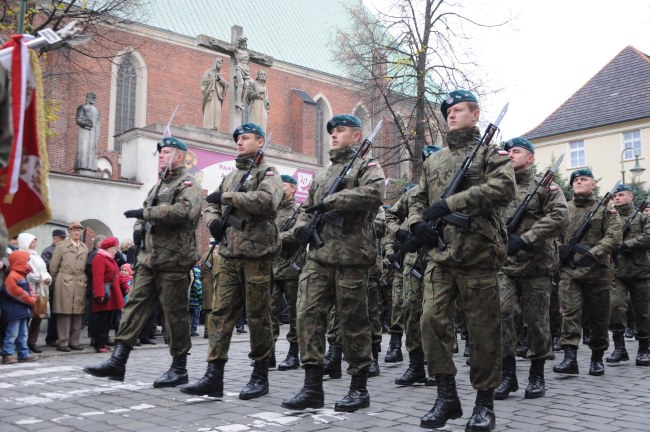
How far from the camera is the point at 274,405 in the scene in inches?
219

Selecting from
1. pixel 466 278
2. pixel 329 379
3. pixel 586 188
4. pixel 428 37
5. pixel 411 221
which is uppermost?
pixel 428 37

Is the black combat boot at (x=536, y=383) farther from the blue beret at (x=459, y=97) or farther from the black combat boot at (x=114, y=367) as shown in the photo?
the black combat boot at (x=114, y=367)

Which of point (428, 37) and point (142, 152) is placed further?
point (428, 37)

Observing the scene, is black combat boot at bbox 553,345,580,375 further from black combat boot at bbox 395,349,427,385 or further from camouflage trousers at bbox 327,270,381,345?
camouflage trousers at bbox 327,270,381,345

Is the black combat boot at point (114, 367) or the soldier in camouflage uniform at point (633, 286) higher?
the soldier in camouflage uniform at point (633, 286)

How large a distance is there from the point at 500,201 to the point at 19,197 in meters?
3.32

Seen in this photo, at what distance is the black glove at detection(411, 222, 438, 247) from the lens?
489 cm

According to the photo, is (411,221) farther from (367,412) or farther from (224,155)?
(224,155)

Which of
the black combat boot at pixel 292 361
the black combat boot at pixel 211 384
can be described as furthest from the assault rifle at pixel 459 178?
the black combat boot at pixel 292 361

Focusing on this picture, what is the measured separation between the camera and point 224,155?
21125 millimetres

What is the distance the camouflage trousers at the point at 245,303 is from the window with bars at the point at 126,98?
27.9 m

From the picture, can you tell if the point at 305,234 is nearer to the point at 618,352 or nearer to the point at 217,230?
the point at 217,230

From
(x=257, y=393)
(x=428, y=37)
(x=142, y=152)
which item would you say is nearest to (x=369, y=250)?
(x=257, y=393)

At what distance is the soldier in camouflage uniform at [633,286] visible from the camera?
A: 8711 millimetres
